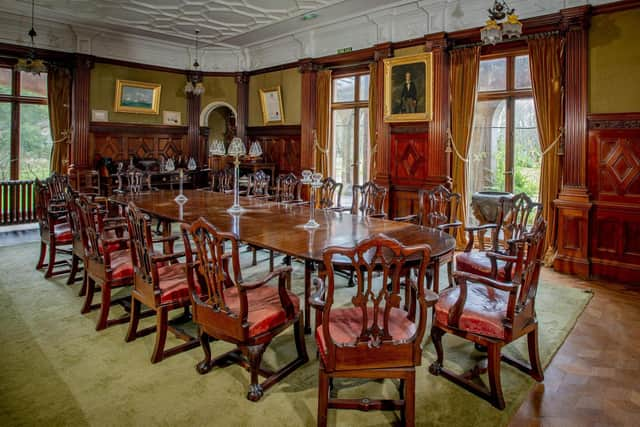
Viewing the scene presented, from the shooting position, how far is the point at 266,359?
9.08ft

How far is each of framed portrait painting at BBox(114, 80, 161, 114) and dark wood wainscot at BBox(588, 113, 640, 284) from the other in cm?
726

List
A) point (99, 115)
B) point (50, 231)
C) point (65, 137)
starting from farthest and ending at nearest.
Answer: point (99, 115)
point (65, 137)
point (50, 231)

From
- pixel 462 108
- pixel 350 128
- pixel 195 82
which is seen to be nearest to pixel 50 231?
pixel 350 128

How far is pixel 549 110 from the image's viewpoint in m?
5.05

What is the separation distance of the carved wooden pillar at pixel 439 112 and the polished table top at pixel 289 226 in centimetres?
241

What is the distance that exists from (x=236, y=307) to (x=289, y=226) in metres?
1.11

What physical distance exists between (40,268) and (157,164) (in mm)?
3923

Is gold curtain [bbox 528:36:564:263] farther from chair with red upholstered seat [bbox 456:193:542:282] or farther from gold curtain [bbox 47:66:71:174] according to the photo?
gold curtain [bbox 47:66:71:174]

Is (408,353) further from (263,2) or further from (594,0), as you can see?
(263,2)

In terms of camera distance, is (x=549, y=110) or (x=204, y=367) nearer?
(x=204, y=367)

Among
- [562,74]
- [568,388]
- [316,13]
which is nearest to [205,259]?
[568,388]

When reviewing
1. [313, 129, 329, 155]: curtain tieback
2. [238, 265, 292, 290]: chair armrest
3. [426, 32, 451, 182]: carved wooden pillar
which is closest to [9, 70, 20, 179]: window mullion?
[313, 129, 329, 155]: curtain tieback

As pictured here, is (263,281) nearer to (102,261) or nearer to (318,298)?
(318,298)

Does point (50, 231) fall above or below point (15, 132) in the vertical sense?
below
